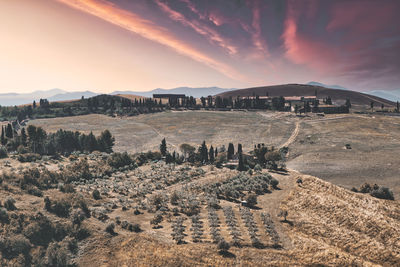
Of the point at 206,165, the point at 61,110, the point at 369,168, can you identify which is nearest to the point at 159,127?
the point at 206,165

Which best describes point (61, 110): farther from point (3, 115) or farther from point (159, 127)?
point (159, 127)

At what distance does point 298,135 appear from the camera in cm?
11350

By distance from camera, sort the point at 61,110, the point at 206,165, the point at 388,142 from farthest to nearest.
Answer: the point at 61,110, the point at 388,142, the point at 206,165

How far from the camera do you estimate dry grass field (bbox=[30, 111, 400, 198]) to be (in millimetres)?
65750

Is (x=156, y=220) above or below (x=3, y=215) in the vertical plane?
below

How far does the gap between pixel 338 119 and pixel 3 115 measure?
24236 centimetres

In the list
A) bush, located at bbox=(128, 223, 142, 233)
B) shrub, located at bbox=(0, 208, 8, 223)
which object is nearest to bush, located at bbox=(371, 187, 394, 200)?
bush, located at bbox=(128, 223, 142, 233)

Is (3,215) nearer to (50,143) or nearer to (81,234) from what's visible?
(81,234)

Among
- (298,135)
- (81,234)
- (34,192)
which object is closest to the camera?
(81,234)

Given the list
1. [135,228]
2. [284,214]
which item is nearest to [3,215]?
[135,228]

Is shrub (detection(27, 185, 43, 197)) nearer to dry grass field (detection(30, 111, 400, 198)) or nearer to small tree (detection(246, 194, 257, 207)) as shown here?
small tree (detection(246, 194, 257, 207))

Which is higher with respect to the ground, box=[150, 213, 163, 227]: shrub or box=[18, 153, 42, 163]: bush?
box=[18, 153, 42, 163]: bush

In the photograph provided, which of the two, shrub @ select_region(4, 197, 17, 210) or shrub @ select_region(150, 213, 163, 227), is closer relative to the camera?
shrub @ select_region(4, 197, 17, 210)

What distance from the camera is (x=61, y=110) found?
195 m
